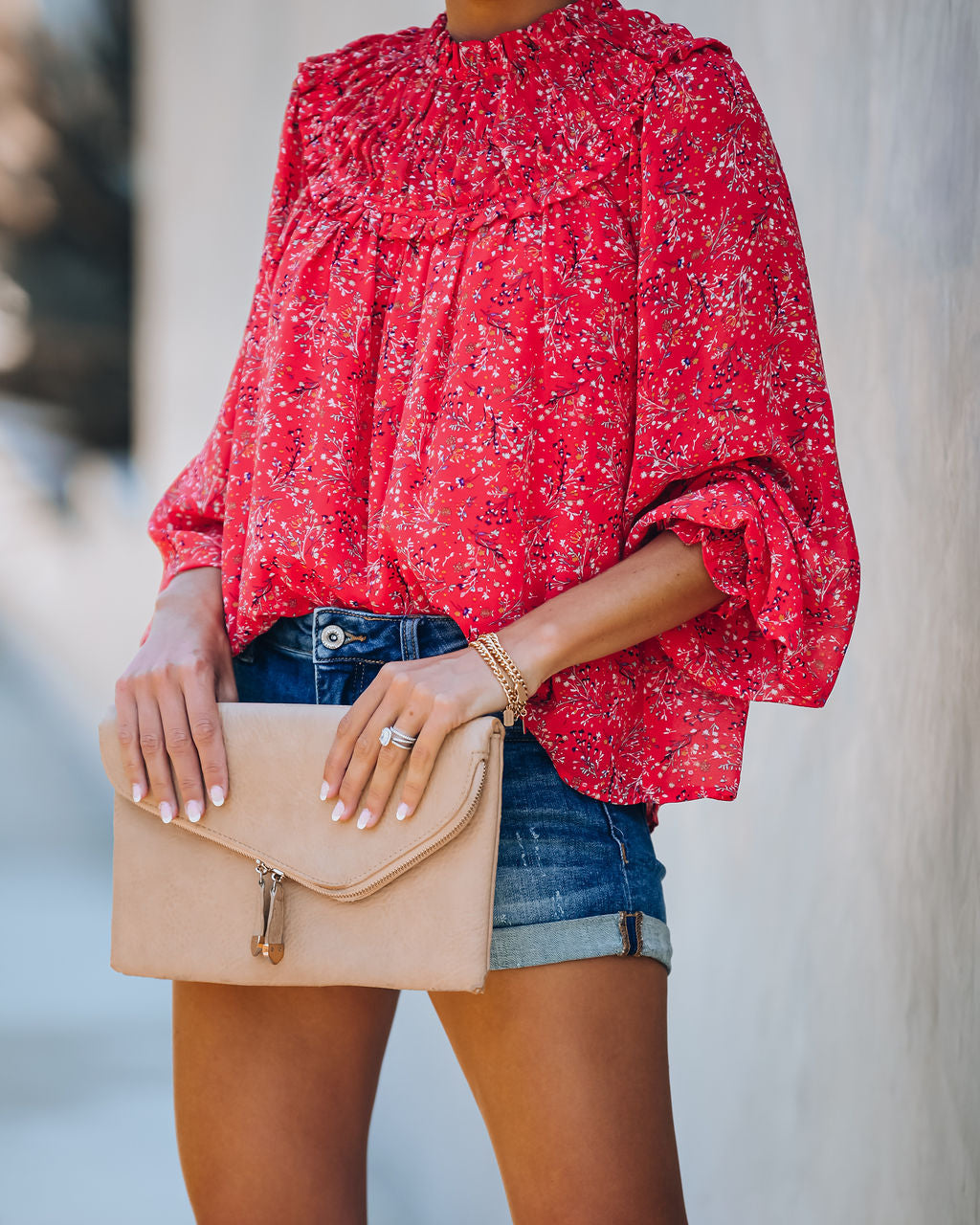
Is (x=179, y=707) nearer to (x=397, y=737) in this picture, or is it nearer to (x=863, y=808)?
(x=397, y=737)

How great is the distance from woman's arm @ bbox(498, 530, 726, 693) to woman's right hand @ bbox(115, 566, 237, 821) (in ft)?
0.85

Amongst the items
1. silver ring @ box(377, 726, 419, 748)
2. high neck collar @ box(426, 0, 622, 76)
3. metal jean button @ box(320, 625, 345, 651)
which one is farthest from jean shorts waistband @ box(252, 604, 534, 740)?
high neck collar @ box(426, 0, 622, 76)

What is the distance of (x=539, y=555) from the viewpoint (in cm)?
104

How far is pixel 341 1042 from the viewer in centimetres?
114

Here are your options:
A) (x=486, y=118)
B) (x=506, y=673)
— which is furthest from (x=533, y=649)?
(x=486, y=118)

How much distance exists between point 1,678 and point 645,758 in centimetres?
310

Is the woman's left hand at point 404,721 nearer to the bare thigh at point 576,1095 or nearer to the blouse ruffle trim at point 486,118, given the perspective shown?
the bare thigh at point 576,1095

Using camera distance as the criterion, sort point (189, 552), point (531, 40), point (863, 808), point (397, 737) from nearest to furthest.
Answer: point (397, 737) < point (531, 40) < point (189, 552) < point (863, 808)

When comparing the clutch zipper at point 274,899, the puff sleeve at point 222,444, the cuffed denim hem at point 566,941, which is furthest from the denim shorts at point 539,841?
the puff sleeve at point 222,444

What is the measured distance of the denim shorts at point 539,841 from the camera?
99cm

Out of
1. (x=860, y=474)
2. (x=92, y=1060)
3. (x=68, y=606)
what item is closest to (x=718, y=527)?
(x=860, y=474)

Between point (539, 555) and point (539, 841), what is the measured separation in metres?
0.23

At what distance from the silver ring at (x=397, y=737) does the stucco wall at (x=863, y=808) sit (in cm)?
59

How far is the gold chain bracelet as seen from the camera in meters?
0.95
